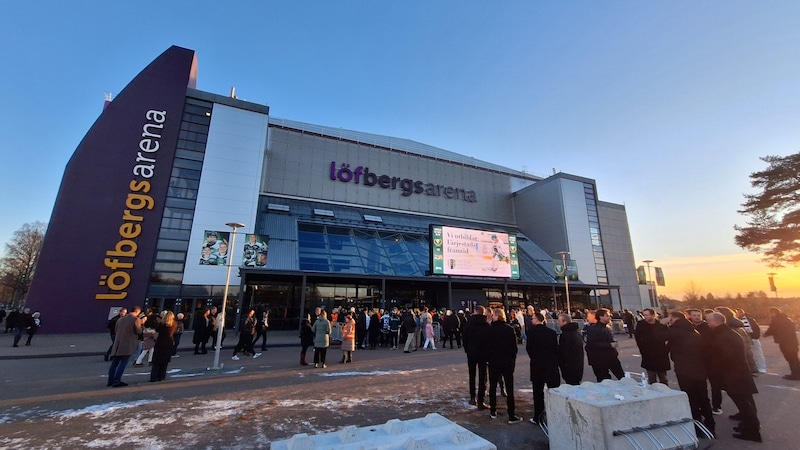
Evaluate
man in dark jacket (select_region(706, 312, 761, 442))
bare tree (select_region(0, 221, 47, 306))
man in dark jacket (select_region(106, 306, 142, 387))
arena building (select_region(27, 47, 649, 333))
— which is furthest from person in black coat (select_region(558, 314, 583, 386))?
bare tree (select_region(0, 221, 47, 306))

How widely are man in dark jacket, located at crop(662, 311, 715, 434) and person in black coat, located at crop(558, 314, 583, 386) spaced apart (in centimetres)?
130

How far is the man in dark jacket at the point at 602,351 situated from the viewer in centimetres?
603

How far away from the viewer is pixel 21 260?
41375 mm

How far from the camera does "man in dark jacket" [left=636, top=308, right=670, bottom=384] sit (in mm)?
6011

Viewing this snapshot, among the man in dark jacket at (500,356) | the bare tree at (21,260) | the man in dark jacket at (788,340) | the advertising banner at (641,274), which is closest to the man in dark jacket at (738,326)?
the man in dark jacket at (788,340)

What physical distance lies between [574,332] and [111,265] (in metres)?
25.6

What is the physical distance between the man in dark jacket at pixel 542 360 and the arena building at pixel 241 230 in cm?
1203

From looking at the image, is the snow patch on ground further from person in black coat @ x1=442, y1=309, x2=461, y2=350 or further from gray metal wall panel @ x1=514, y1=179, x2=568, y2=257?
gray metal wall panel @ x1=514, y1=179, x2=568, y2=257

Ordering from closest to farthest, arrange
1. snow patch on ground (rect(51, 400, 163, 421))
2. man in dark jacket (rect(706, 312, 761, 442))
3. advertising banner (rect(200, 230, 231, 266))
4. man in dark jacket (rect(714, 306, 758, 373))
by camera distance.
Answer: man in dark jacket (rect(706, 312, 761, 442))
snow patch on ground (rect(51, 400, 163, 421))
man in dark jacket (rect(714, 306, 758, 373))
advertising banner (rect(200, 230, 231, 266))

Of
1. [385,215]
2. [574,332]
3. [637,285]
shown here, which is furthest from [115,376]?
[637,285]

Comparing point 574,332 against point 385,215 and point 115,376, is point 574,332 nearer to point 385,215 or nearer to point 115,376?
point 115,376

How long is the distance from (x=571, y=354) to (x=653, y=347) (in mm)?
1796

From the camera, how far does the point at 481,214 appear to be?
3831 cm

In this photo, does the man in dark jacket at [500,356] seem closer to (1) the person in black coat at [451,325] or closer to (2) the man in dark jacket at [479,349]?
(2) the man in dark jacket at [479,349]
